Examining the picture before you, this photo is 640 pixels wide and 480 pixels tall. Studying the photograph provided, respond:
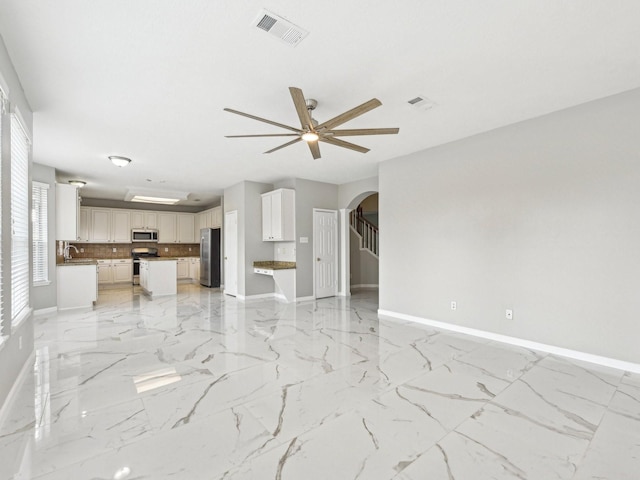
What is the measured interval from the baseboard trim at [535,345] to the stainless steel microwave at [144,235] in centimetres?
798

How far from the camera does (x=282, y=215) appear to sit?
6469 mm

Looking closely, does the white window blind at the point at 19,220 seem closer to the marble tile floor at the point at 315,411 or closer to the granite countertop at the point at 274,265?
the marble tile floor at the point at 315,411

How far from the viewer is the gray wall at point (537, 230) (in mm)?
3018

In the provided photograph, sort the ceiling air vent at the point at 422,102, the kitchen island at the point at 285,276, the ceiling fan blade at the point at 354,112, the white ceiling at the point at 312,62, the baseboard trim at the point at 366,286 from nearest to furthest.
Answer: the white ceiling at the point at 312,62 < the ceiling fan blade at the point at 354,112 < the ceiling air vent at the point at 422,102 < the kitchen island at the point at 285,276 < the baseboard trim at the point at 366,286

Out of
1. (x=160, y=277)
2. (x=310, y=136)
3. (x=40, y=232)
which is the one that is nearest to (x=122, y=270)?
(x=160, y=277)

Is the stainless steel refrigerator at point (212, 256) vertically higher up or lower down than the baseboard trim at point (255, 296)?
higher up

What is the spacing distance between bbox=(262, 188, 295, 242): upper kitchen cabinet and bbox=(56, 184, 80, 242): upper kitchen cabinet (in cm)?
364

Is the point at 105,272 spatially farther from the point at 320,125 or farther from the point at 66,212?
the point at 320,125

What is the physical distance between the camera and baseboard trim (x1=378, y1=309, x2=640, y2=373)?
2.99 metres

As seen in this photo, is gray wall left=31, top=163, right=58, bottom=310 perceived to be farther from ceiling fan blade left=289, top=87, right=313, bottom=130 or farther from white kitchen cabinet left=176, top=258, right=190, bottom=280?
ceiling fan blade left=289, top=87, right=313, bottom=130

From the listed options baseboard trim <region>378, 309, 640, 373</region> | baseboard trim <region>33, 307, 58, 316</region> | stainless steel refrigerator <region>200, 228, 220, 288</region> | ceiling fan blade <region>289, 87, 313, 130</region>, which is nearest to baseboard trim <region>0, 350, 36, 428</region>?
baseboard trim <region>33, 307, 58, 316</region>

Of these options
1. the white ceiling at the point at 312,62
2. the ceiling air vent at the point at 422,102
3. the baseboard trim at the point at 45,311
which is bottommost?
the baseboard trim at the point at 45,311

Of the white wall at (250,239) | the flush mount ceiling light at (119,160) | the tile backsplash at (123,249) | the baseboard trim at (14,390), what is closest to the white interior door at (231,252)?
the white wall at (250,239)

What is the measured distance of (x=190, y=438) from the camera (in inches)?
75.5
